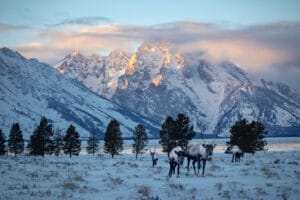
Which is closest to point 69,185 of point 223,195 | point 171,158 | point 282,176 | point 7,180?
point 7,180

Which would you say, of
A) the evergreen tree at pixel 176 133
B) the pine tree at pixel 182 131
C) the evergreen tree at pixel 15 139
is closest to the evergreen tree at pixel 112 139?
the evergreen tree at pixel 176 133

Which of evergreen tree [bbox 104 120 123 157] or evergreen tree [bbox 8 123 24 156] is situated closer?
evergreen tree [bbox 104 120 123 157]

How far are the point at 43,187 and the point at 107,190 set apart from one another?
4.20m

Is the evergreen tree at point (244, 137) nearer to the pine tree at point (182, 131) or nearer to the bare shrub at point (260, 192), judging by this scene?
the pine tree at point (182, 131)

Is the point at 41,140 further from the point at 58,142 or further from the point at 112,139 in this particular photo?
the point at 112,139

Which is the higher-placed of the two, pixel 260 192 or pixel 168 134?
pixel 260 192

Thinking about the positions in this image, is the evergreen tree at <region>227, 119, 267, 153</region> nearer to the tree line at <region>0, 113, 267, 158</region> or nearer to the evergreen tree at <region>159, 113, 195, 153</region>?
the tree line at <region>0, 113, 267, 158</region>


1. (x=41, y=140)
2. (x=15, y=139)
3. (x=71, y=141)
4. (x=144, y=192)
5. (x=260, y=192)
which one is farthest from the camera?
(x=15, y=139)

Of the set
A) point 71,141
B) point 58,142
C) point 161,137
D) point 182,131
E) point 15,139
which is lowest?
point 58,142

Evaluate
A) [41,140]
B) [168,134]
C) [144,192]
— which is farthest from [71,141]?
[144,192]

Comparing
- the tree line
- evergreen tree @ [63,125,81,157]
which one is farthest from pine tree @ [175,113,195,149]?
evergreen tree @ [63,125,81,157]

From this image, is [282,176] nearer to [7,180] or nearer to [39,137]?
[7,180]

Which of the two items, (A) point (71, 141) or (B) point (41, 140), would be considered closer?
(B) point (41, 140)

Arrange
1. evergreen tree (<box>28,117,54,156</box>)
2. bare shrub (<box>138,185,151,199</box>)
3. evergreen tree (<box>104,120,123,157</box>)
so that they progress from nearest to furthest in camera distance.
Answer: bare shrub (<box>138,185,151,199</box>) < evergreen tree (<box>28,117,54,156</box>) < evergreen tree (<box>104,120,123,157</box>)
